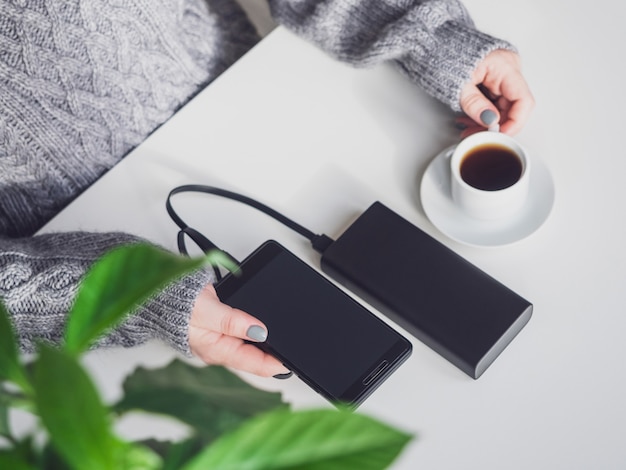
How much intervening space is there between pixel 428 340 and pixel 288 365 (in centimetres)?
13

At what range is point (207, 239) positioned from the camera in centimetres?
74

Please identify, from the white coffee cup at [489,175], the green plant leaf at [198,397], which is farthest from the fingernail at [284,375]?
the green plant leaf at [198,397]

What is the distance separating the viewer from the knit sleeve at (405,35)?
78 cm

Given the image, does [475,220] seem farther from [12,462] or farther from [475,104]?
[12,462]

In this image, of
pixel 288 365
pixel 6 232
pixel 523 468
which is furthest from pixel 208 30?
pixel 523 468

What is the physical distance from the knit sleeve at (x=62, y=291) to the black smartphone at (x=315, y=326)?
0.16 feet

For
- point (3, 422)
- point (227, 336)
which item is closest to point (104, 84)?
point (227, 336)

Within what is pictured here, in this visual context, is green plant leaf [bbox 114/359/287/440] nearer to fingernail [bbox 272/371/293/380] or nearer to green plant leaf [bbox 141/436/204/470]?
green plant leaf [bbox 141/436/204/470]

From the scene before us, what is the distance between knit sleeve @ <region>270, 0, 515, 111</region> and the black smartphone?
9.5 inches

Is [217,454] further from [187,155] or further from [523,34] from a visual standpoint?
[523,34]

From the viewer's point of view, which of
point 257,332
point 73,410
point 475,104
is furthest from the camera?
point 475,104

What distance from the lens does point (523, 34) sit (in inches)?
32.7

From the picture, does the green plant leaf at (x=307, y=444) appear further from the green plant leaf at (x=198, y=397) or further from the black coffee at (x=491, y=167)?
the black coffee at (x=491, y=167)

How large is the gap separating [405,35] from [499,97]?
0.12m
